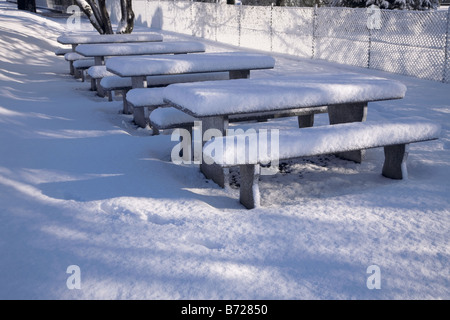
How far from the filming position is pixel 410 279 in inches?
95.3

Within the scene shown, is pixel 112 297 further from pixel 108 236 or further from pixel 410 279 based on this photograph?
pixel 410 279

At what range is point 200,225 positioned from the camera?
3000mm

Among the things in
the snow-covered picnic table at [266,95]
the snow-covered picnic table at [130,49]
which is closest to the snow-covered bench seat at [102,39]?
the snow-covered picnic table at [130,49]

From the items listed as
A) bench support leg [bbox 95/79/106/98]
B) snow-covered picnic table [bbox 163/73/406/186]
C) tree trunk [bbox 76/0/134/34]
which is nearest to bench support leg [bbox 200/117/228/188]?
snow-covered picnic table [bbox 163/73/406/186]

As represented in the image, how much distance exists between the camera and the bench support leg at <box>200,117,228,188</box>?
3.84 m

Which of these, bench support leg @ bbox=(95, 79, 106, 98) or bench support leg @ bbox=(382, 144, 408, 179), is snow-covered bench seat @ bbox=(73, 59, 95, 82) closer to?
bench support leg @ bbox=(95, 79, 106, 98)

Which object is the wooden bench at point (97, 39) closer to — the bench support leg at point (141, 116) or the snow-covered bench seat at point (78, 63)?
the snow-covered bench seat at point (78, 63)

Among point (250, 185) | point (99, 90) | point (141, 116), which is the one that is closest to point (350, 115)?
point (250, 185)

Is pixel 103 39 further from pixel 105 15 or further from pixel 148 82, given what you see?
pixel 148 82

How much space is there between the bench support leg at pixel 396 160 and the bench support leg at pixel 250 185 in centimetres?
125

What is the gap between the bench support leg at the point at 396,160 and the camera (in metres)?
3.81

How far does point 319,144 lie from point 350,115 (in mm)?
1485

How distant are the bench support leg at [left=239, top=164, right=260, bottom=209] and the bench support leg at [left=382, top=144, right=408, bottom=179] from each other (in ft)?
4.10

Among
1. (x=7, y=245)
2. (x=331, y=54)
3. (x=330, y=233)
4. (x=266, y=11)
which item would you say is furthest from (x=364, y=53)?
(x=7, y=245)
